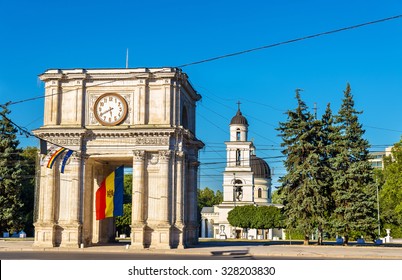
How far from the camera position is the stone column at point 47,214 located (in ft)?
129

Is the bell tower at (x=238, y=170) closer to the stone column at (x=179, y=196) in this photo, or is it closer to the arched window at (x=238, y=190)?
the arched window at (x=238, y=190)

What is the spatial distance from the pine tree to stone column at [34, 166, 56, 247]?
2034 centimetres

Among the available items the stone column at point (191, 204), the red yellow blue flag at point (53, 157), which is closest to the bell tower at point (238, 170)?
the stone column at point (191, 204)

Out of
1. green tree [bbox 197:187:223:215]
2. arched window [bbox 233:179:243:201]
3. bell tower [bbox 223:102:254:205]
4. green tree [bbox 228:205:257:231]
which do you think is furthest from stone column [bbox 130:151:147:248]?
green tree [bbox 197:187:223:215]

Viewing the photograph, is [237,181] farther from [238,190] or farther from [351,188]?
[351,188]

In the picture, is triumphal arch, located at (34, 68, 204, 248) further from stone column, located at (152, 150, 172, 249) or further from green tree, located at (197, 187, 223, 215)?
green tree, located at (197, 187, 223, 215)

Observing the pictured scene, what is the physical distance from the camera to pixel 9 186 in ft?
196

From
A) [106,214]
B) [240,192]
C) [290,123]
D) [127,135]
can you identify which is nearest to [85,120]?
[127,135]

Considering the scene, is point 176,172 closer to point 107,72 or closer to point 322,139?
point 107,72

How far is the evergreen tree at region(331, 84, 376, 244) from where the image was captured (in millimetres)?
46125

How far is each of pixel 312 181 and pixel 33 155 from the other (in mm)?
40132

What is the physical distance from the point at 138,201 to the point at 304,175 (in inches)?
599

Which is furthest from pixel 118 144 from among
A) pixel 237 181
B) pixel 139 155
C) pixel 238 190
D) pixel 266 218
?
pixel 238 190

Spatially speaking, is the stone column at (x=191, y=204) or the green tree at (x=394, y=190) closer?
the stone column at (x=191, y=204)
